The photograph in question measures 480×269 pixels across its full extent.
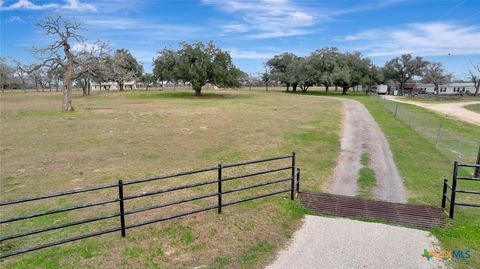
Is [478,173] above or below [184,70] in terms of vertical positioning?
below

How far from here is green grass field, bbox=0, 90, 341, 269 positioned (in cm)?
468

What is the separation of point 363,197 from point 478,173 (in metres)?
3.67

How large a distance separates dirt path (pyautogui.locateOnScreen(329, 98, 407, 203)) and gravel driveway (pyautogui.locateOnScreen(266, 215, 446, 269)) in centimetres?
192

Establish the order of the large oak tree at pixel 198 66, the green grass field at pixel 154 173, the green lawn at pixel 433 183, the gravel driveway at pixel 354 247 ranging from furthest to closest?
the large oak tree at pixel 198 66 → the green lawn at pixel 433 183 → the green grass field at pixel 154 173 → the gravel driveway at pixel 354 247

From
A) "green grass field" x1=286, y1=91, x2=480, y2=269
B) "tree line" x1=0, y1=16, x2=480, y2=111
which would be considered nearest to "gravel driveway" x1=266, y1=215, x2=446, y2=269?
"green grass field" x1=286, y1=91, x2=480, y2=269

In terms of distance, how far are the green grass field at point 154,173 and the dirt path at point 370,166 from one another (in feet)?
1.62

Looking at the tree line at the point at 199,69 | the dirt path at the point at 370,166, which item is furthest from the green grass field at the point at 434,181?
the tree line at the point at 199,69

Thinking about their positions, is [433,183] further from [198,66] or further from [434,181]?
[198,66]

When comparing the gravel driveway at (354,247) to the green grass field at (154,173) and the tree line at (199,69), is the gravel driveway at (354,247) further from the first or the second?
the tree line at (199,69)

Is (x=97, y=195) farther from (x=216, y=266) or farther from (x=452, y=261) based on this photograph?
(x=452, y=261)

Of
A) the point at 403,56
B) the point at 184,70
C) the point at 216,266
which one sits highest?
the point at 403,56

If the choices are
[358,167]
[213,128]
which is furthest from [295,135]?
[358,167]

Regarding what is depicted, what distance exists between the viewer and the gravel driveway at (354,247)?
4.44 m

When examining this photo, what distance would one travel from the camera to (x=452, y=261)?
455cm
